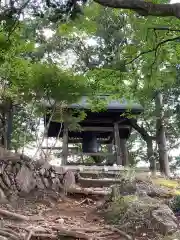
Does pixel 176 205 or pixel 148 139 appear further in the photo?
pixel 148 139

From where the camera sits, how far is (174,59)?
6.54 m

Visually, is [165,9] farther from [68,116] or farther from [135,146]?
[135,146]

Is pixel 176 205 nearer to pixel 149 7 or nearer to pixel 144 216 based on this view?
pixel 144 216

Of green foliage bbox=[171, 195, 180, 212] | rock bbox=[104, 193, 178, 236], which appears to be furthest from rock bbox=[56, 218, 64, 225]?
green foliage bbox=[171, 195, 180, 212]

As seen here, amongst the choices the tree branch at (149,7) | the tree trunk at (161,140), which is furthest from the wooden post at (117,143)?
the tree branch at (149,7)

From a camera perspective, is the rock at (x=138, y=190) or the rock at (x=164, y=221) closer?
the rock at (x=164, y=221)

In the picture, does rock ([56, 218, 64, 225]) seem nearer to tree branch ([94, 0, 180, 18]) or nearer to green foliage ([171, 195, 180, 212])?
green foliage ([171, 195, 180, 212])

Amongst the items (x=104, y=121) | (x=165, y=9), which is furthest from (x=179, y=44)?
(x=104, y=121)

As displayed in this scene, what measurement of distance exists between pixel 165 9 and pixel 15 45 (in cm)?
654

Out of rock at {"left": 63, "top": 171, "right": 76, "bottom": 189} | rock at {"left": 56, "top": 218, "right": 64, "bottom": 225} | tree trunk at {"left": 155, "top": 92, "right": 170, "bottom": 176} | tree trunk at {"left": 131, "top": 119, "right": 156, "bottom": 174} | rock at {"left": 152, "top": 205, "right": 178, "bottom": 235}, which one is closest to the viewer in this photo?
rock at {"left": 152, "top": 205, "right": 178, "bottom": 235}

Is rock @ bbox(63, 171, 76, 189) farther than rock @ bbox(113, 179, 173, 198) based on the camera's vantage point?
Yes

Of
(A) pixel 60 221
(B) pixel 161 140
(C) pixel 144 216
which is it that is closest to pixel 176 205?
(C) pixel 144 216

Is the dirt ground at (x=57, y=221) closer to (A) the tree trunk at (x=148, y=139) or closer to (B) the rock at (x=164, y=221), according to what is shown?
(B) the rock at (x=164, y=221)

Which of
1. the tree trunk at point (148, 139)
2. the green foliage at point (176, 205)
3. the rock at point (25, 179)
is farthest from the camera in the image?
the tree trunk at point (148, 139)
